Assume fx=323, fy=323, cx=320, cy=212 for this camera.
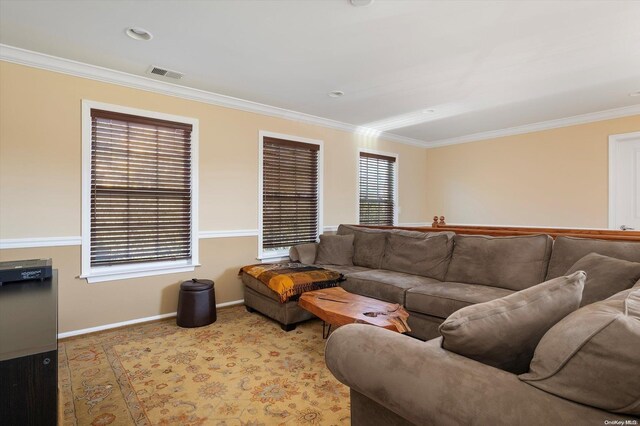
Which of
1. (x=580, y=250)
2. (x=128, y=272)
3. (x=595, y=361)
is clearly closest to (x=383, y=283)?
(x=580, y=250)

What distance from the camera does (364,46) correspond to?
2770 millimetres

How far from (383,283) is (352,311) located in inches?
35.2

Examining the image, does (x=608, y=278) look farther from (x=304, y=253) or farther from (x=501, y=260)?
(x=304, y=253)

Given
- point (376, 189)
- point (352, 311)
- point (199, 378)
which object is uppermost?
point (376, 189)

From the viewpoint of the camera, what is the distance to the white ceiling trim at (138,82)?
286 cm

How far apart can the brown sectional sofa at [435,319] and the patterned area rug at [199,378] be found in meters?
0.57

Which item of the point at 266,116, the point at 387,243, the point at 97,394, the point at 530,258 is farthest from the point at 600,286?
the point at 266,116

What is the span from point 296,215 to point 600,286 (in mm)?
3487

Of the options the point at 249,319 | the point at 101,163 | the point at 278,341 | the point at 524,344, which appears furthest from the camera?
the point at 249,319

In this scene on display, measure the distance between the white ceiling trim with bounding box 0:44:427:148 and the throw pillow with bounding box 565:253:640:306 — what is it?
377 cm

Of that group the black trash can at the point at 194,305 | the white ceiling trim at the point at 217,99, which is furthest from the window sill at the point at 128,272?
the white ceiling trim at the point at 217,99

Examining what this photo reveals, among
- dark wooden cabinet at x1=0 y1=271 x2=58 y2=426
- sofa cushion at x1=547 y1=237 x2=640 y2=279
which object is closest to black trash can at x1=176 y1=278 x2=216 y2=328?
dark wooden cabinet at x1=0 y1=271 x2=58 y2=426

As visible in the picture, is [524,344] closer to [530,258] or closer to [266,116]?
[530,258]

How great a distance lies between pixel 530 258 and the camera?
2838mm
